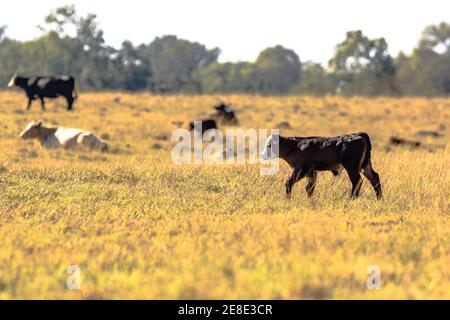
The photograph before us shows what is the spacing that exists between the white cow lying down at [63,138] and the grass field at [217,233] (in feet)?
9.97

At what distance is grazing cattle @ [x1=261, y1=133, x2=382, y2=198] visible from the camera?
33.3 feet

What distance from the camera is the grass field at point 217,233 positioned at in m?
5.78

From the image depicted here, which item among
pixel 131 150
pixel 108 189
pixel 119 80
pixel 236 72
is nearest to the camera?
pixel 108 189

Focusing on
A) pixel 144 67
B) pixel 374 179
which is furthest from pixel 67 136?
pixel 144 67

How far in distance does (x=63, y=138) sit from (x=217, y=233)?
12203mm

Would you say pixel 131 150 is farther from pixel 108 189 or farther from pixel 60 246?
pixel 60 246

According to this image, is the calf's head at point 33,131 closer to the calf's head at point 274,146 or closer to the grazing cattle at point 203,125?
the grazing cattle at point 203,125

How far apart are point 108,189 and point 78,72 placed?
56884 mm

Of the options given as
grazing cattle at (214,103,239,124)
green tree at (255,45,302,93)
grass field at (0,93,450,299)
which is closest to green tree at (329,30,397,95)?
green tree at (255,45,302,93)

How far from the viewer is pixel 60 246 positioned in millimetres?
7023

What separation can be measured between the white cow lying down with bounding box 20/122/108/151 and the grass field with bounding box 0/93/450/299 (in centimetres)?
304

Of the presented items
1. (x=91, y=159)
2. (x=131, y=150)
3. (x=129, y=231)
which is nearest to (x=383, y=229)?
(x=129, y=231)

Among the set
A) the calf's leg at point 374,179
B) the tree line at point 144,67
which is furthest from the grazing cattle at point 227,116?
the tree line at point 144,67
